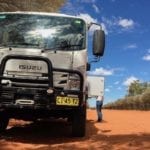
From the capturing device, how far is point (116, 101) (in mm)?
36844

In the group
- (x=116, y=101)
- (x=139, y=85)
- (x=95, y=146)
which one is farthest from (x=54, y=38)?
(x=139, y=85)

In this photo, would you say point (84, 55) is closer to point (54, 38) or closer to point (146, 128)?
point (54, 38)

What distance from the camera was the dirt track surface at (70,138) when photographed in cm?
1299

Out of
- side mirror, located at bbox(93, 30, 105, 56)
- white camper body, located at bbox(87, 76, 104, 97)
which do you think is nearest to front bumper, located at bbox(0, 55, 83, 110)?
side mirror, located at bbox(93, 30, 105, 56)

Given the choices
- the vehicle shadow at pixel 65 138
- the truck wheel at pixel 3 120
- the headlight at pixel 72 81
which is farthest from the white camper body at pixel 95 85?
the headlight at pixel 72 81

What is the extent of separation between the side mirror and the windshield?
11.3 inches

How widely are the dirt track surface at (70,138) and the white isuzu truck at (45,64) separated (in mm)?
650

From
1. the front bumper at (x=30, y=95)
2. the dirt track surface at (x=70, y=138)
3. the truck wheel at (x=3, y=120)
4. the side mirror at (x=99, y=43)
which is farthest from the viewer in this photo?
the truck wheel at (x=3, y=120)

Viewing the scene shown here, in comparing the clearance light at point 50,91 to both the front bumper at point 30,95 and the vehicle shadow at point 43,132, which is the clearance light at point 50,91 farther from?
the vehicle shadow at point 43,132

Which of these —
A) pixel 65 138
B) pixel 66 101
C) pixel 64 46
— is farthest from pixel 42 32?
pixel 65 138

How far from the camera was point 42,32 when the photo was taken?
14.3 meters

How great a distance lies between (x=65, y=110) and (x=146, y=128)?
384 cm

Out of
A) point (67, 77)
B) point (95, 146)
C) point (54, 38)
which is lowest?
point (95, 146)

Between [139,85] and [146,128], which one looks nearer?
[146,128]
